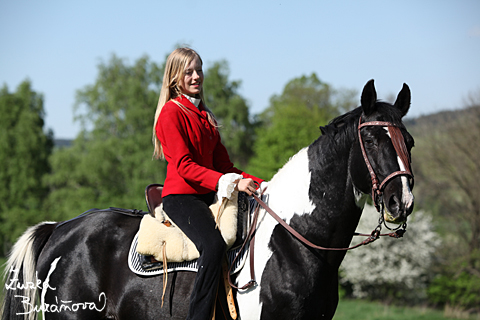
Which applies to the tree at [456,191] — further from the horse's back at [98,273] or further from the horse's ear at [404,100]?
the horse's back at [98,273]

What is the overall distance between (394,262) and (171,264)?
27165 millimetres

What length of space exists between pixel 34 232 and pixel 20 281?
501mm

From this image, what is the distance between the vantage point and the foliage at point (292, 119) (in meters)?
34.9

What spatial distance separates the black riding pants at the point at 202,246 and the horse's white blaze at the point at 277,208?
27 centimetres

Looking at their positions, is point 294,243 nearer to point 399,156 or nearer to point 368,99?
point 399,156

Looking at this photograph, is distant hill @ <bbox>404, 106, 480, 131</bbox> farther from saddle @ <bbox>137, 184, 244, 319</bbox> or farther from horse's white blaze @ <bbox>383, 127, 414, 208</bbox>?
horse's white blaze @ <bbox>383, 127, 414, 208</bbox>

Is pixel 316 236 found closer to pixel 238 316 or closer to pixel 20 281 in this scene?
pixel 238 316

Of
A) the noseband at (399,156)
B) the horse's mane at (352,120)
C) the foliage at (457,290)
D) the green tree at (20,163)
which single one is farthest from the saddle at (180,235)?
the green tree at (20,163)

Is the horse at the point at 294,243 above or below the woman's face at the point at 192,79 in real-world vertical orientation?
below

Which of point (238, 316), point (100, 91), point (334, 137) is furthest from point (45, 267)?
point (100, 91)

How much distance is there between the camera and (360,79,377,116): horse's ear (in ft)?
10.3

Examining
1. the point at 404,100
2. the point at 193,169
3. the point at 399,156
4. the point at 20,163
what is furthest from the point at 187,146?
the point at 20,163

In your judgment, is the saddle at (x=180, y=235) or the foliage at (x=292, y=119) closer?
the saddle at (x=180, y=235)

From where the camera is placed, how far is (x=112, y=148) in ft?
119
